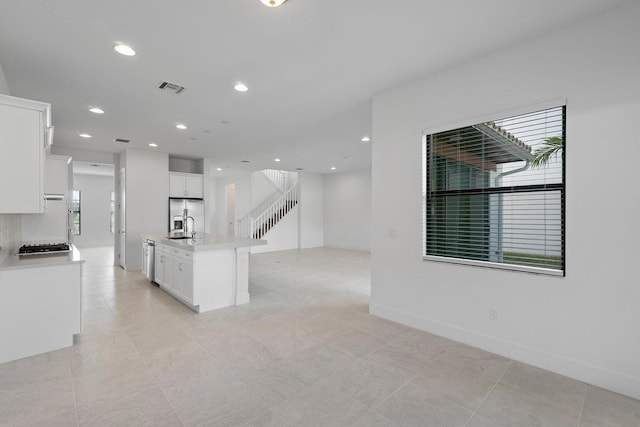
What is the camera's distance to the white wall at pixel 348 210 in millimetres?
10359

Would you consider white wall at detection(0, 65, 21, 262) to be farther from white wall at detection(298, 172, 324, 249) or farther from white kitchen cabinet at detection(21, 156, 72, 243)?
white wall at detection(298, 172, 324, 249)

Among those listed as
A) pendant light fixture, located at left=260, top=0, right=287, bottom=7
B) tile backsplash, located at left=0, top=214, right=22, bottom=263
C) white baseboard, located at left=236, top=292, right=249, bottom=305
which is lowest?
white baseboard, located at left=236, top=292, right=249, bottom=305

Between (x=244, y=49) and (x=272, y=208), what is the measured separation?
8.31 metres

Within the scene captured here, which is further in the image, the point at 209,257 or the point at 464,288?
the point at 209,257

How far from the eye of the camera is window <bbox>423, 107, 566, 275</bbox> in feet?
8.66

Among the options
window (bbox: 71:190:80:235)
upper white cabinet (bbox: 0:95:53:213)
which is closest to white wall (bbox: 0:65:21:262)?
upper white cabinet (bbox: 0:95:53:213)

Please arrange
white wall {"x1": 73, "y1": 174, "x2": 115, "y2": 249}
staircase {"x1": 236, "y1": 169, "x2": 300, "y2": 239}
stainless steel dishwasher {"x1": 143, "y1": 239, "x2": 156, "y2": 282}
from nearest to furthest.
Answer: stainless steel dishwasher {"x1": 143, "y1": 239, "x2": 156, "y2": 282} < staircase {"x1": 236, "y1": 169, "x2": 300, "y2": 239} < white wall {"x1": 73, "y1": 174, "x2": 115, "y2": 249}

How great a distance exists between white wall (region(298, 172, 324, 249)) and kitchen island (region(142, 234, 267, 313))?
6552mm

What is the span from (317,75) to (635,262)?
10.9 feet

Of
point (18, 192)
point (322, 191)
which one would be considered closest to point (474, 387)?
point (18, 192)

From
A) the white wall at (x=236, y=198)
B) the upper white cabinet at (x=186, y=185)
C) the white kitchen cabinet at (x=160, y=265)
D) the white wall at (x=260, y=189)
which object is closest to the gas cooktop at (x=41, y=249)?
the white kitchen cabinet at (x=160, y=265)

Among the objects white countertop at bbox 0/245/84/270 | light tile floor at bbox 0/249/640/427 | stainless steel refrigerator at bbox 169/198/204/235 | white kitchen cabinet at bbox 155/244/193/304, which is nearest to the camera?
light tile floor at bbox 0/249/640/427

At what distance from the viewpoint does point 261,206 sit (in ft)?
39.6

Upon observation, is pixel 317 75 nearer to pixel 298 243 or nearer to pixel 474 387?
pixel 474 387
